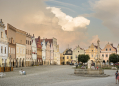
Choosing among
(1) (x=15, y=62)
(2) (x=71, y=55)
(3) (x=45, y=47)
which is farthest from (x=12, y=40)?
(2) (x=71, y=55)

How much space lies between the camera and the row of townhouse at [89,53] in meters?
100

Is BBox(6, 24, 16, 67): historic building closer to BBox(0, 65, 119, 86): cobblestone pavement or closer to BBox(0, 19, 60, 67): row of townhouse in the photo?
BBox(0, 19, 60, 67): row of townhouse

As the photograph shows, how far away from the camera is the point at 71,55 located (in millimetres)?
111062

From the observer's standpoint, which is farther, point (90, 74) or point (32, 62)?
point (32, 62)

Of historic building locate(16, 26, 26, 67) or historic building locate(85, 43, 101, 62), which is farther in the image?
historic building locate(85, 43, 101, 62)

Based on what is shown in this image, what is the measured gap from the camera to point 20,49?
61.8 m

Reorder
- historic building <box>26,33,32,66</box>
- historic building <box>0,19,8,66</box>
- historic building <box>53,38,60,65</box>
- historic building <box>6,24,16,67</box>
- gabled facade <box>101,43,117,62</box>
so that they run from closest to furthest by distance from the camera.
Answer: historic building <box>0,19,8,66</box> < historic building <box>6,24,16,67</box> < historic building <box>26,33,32,66</box> < gabled facade <box>101,43,117,62</box> < historic building <box>53,38,60,65</box>

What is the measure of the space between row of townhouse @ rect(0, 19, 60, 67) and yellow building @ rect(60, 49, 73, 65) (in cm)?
1973

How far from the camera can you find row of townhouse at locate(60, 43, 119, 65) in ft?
328

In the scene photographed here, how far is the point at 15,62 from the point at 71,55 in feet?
185

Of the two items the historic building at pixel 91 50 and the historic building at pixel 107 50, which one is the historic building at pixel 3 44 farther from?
the historic building at pixel 107 50

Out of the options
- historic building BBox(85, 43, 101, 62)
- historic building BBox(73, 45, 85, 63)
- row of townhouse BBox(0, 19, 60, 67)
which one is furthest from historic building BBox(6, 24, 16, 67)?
historic building BBox(73, 45, 85, 63)

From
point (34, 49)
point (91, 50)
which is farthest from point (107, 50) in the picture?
point (34, 49)

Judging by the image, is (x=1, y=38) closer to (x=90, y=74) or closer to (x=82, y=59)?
(x=90, y=74)
